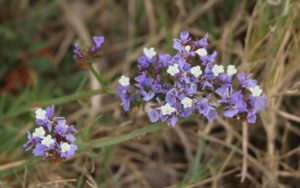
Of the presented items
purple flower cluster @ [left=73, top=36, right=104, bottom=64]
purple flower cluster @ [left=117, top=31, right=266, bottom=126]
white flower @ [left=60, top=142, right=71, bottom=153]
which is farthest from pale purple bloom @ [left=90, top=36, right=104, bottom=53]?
white flower @ [left=60, top=142, right=71, bottom=153]

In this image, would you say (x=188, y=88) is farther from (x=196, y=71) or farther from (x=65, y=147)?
(x=65, y=147)

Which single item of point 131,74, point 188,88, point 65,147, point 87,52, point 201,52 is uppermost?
point 131,74

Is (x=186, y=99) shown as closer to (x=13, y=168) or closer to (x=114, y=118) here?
(x=13, y=168)

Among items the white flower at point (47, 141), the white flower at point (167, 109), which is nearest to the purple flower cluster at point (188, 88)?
the white flower at point (167, 109)

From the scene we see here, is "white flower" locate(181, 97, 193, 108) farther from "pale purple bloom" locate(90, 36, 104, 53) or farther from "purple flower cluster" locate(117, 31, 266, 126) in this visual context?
"pale purple bloom" locate(90, 36, 104, 53)

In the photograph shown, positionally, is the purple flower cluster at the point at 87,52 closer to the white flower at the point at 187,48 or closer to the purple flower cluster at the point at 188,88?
the purple flower cluster at the point at 188,88

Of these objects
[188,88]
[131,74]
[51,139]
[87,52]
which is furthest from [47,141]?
[131,74]
